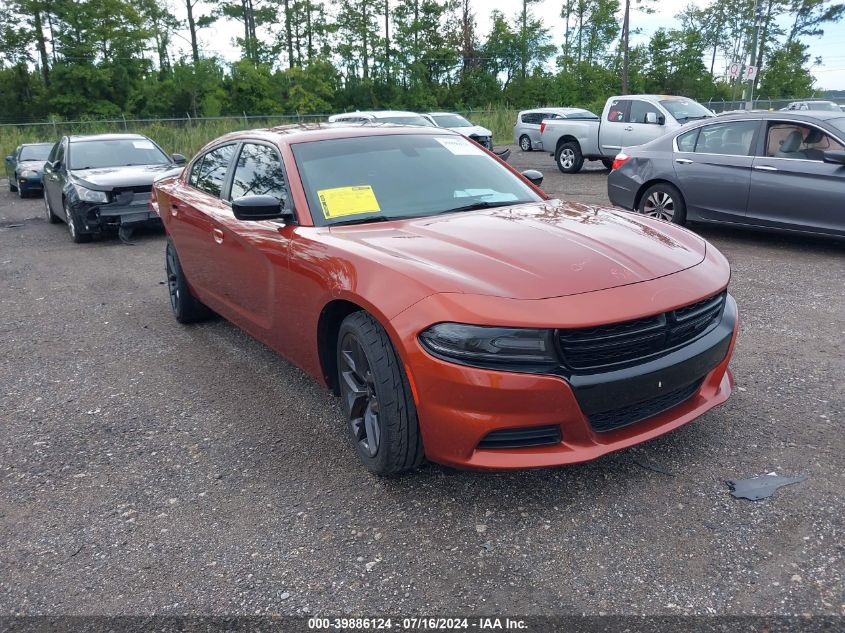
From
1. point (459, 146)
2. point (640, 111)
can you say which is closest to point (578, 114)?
point (640, 111)

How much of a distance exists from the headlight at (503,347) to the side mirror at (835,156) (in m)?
5.85

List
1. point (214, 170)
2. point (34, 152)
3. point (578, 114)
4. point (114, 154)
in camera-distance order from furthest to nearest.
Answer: point (578, 114) → point (34, 152) → point (114, 154) → point (214, 170)

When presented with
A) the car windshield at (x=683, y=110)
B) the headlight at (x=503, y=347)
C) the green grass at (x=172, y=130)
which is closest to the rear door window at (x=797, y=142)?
the headlight at (x=503, y=347)

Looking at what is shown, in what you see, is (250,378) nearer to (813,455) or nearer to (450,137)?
(450,137)

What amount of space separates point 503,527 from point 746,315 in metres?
3.53

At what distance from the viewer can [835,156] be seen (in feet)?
22.4

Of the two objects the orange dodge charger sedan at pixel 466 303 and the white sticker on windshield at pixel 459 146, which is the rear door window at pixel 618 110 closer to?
the white sticker on windshield at pixel 459 146

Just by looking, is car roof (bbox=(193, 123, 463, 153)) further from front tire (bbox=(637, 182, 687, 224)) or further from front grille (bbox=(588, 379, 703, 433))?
front tire (bbox=(637, 182, 687, 224))

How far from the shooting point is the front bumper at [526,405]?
2.53 m

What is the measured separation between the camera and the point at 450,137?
4.41 m

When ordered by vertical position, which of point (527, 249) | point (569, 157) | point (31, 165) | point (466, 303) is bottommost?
point (31, 165)

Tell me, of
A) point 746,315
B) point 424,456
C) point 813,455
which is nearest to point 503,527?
point 424,456

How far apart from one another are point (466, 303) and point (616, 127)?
47.3ft

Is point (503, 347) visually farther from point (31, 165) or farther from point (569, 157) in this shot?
point (31, 165)
